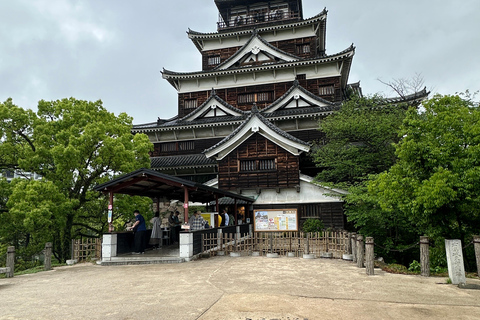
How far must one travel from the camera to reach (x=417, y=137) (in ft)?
35.9

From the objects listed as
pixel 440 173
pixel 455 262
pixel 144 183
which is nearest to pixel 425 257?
pixel 455 262

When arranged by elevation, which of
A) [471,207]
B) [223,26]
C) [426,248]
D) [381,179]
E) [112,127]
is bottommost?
[426,248]

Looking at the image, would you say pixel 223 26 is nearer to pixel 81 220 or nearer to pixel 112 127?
pixel 112 127

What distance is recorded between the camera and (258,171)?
70.2ft

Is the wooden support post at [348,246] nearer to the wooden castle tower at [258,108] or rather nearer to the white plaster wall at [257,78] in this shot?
the wooden castle tower at [258,108]

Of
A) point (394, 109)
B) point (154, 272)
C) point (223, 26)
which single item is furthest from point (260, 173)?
point (223, 26)

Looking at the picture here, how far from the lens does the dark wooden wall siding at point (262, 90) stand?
2714 cm

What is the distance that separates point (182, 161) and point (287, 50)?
14474mm

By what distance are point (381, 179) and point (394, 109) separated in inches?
351

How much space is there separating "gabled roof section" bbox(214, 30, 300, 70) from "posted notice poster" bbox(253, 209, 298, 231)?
17533 millimetres

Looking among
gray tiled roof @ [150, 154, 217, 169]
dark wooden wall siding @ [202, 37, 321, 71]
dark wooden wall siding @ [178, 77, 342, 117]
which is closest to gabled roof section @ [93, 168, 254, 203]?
gray tiled roof @ [150, 154, 217, 169]

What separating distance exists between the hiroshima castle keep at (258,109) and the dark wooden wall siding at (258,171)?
6 centimetres

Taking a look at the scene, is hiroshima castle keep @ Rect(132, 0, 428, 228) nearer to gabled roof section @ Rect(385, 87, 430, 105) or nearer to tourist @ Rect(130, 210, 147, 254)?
gabled roof section @ Rect(385, 87, 430, 105)

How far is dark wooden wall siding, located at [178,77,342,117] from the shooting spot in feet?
89.0
